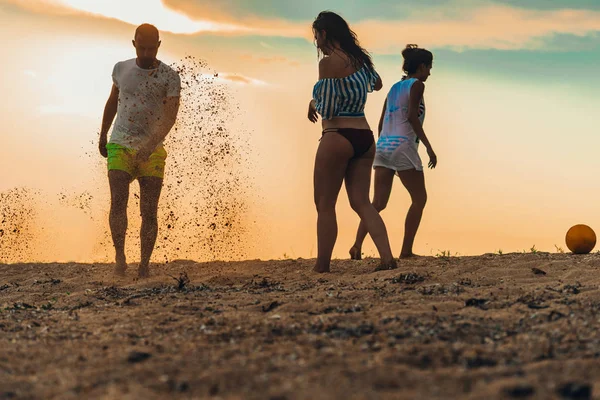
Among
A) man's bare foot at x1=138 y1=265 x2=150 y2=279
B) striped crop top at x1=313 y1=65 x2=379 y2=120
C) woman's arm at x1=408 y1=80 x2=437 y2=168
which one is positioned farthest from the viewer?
woman's arm at x1=408 y1=80 x2=437 y2=168

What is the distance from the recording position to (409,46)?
925 cm

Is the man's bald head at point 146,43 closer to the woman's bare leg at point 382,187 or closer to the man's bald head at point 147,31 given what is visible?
the man's bald head at point 147,31

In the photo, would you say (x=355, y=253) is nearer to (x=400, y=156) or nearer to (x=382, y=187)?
(x=382, y=187)

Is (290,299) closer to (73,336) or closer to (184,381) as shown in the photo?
(73,336)

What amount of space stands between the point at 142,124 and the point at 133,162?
398 millimetres

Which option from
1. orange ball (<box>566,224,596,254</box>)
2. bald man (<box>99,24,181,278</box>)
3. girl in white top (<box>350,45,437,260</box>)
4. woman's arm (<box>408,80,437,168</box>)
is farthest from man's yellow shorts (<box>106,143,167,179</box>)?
orange ball (<box>566,224,596,254</box>)

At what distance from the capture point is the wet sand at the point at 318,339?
3.32 metres

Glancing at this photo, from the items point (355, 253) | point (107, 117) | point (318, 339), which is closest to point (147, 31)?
point (107, 117)

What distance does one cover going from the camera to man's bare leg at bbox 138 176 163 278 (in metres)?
8.13

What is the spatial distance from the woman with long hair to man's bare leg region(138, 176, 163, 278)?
1.68 metres

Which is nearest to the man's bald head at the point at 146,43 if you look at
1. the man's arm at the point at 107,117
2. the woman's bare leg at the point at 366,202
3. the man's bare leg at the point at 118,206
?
the man's arm at the point at 107,117

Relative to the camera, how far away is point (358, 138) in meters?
7.53

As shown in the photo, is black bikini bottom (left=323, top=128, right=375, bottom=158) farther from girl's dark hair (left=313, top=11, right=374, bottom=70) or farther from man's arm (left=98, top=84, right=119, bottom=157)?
man's arm (left=98, top=84, right=119, bottom=157)

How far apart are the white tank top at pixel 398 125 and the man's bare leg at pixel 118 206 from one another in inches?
115
